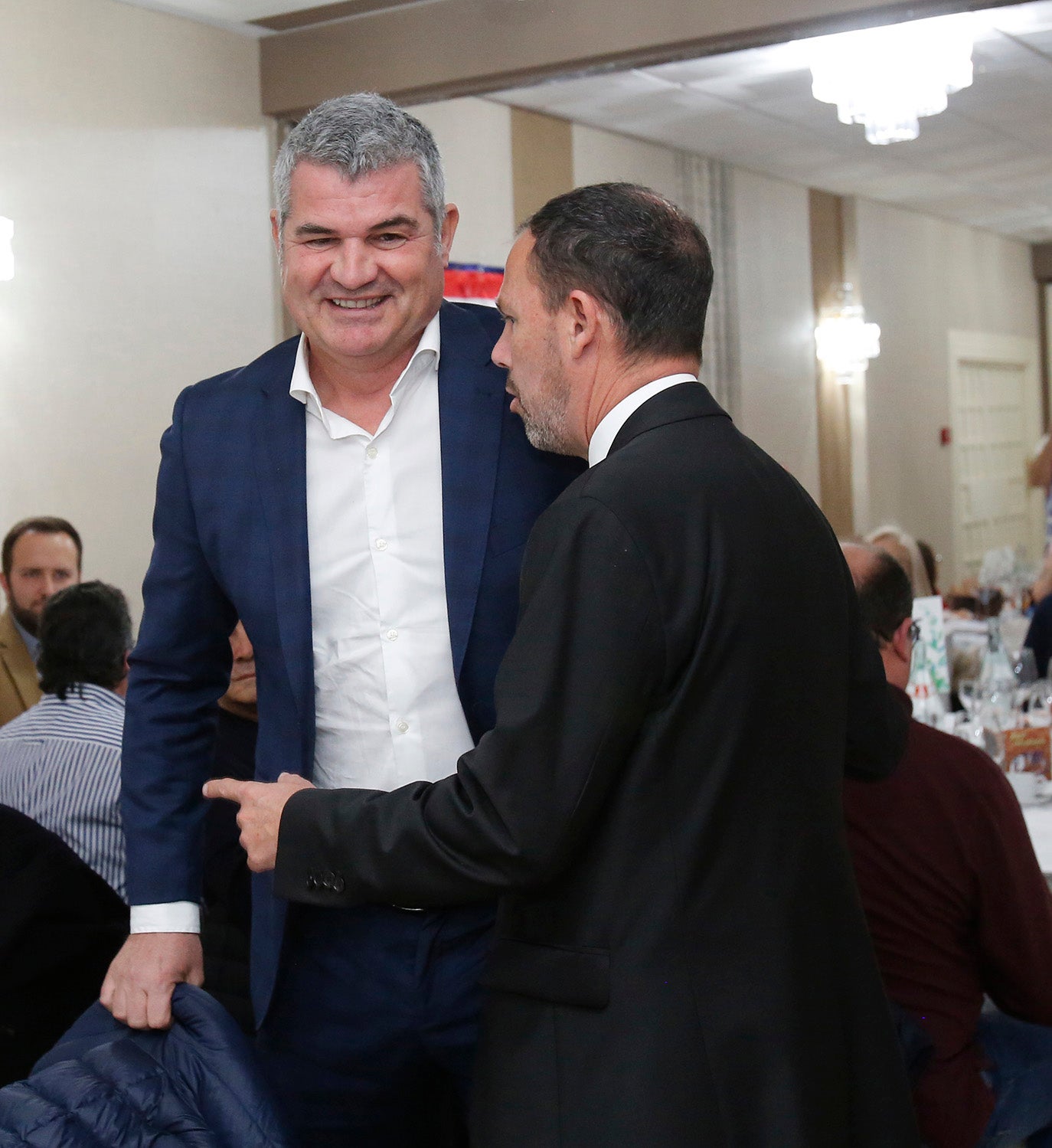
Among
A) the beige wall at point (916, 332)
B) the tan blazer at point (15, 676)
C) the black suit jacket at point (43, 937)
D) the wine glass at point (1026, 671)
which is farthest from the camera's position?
the beige wall at point (916, 332)

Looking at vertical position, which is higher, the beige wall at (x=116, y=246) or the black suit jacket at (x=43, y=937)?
the beige wall at (x=116, y=246)

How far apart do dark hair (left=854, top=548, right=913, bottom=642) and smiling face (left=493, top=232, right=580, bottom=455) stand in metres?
1.18

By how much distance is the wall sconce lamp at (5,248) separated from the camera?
416 cm

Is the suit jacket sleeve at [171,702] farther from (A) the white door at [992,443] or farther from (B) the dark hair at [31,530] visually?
(A) the white door at [992,443]

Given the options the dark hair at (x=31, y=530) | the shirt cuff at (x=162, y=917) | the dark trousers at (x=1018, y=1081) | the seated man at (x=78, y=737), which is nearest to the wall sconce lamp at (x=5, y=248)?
the dark hair at (x=31, y=530)

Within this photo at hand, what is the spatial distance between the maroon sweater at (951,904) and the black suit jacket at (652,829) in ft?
2.45

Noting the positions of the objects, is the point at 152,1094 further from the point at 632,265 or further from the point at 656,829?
the point at 632,265

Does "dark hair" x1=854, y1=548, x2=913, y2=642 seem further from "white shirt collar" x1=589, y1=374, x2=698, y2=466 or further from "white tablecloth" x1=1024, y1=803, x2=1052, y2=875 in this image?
"white shirt collar" x1=589, y1=374, x2=698, y2=466

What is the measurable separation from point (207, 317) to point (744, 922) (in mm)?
4158

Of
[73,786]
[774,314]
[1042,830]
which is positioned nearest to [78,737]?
[73,786]

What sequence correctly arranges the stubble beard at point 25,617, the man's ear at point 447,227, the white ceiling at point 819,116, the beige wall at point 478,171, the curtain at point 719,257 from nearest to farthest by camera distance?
the man's ear at point 447,227, the stubble beard at point 25,617, the white ceiling at point 819,116, the beige wall at point 478,171, the curtain at point 719,257

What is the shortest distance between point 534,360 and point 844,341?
7563 mm

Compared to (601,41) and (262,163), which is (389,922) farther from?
(262,163)

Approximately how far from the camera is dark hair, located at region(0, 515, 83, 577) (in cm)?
420
